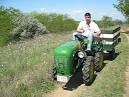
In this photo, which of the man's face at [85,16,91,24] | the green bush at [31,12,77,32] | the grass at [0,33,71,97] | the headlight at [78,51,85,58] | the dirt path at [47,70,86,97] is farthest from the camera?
the green bush at [31,12,77,32]

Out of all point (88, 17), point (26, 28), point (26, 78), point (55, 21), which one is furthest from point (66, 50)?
point (55, 21)

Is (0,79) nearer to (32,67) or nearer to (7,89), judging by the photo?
(7,89)

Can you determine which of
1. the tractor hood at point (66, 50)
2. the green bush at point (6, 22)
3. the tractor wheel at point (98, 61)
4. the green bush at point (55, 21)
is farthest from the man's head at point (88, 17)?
the green bush at point (55, 21)

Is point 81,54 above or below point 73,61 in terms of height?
above

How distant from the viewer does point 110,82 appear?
9.75 m

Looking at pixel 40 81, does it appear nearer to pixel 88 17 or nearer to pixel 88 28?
pixel 88 28

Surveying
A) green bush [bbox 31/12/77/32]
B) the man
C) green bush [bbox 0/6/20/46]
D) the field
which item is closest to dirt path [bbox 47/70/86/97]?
the field

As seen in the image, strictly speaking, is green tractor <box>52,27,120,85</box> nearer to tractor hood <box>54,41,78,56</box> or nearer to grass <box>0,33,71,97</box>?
tractor hood <box>54,41,78,56</box>

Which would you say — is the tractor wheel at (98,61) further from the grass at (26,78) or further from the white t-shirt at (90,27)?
the grass at (26,78)

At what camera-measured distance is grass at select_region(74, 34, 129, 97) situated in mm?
8742

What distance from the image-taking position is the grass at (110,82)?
344 inches

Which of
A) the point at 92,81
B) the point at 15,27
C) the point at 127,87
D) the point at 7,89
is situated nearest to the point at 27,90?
the point at 7,89

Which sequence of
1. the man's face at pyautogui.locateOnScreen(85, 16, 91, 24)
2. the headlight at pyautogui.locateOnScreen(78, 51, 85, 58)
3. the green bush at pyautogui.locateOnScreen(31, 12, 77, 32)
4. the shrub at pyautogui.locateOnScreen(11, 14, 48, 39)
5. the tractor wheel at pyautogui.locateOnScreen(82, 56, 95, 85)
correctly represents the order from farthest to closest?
the green bush at pyautogui.locateOnScreen(31, 12, 77, 32)
the shrub at pyautogui.locateOnScreen(11, 14, 48, 39)
the man's face at pyautogui.locateOnScreen(85, 16, 91, 24)
the headlight at pyautogui.locateOnScreen(78, 51, 85, 58)
the tractor wheel at pyautogui.locateOnScreen(82, 56, 95, 85)

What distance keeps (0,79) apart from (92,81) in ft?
8.98
